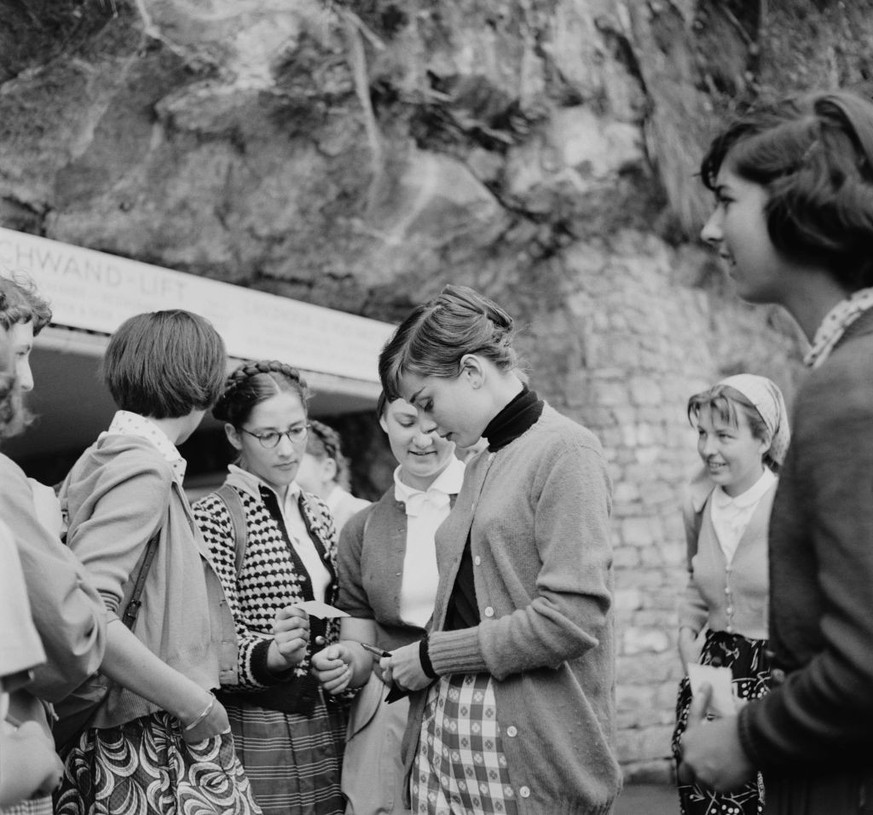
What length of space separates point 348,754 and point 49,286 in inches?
121

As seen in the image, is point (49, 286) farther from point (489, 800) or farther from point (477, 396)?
point (489, 800)

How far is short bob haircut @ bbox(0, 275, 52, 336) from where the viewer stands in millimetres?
2346

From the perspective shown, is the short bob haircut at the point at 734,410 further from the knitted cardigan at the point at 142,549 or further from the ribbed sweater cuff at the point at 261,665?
the knitted cardigan at the point at 142,549

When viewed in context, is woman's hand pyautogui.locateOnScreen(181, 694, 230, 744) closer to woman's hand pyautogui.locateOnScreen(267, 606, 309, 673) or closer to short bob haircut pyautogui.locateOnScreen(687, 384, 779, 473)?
woman's hand pyautogui.locateOnScreen(267, 606, 309, 673)

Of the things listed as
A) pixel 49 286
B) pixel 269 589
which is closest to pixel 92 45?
pixel 49 286

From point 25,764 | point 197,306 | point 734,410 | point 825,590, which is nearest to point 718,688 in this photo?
point 825,590

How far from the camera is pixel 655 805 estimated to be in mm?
6887

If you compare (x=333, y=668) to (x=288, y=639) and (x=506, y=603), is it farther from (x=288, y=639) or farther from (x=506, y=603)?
(x=506, y=603)

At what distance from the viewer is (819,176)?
143 cm

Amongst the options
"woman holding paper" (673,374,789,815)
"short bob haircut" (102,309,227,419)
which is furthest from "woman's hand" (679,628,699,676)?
"short bob haircut" (102,309,227,419)

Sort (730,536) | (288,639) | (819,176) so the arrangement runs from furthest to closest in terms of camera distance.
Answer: (730,536) → (288,639) → (819,176)

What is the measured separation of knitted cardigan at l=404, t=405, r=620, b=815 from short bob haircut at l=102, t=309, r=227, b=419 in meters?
0.74

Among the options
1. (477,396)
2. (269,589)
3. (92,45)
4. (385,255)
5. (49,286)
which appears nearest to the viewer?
(477,396)

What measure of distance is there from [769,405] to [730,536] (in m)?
0.46
